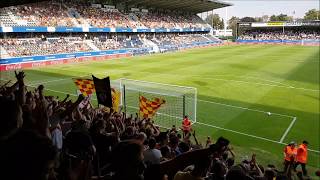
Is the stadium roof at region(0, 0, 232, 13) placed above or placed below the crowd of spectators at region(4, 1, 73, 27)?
above

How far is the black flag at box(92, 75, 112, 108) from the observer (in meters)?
10.8

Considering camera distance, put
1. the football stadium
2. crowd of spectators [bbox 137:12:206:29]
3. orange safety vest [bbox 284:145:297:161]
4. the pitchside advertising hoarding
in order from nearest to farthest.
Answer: the football stadium < orange safety vest [bbox 284:145:297:161] < the pitchside advertising hoarding < crowd of spectators [bbox 137:12:206:29]

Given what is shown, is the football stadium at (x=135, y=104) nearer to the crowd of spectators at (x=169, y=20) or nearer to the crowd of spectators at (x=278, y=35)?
the crowd of spectators at (x=169, y=20)

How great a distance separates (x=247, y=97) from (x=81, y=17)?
3989cm

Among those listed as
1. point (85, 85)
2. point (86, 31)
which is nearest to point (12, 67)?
point (86, 31)

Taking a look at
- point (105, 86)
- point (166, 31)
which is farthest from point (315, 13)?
point (105, 86)

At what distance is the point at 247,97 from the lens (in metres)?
22.8

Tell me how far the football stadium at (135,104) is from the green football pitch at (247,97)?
0.09 metres

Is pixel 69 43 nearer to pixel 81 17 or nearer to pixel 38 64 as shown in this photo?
pixel 81 17

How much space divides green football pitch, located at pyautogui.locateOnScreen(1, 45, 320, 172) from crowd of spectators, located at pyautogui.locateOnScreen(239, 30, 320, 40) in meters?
61.4

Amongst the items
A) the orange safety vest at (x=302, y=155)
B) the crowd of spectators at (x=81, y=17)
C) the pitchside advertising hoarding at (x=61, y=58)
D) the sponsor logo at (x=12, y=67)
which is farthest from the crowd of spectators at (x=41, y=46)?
the orange safety vest at (x=302, y=155)

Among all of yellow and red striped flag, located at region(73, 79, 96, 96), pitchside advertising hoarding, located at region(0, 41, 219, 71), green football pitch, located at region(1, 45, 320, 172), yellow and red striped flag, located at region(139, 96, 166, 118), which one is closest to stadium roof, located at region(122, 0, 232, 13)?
pitchside advertising hoarding, located at region(0, 41, 219, 71)

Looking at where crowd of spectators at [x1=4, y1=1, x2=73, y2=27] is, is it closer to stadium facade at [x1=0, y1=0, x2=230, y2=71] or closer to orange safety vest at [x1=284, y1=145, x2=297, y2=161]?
stadium facade at [x1=0, y1=0, x2=230, y2=71]

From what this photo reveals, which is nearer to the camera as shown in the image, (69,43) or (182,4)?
(69,43)
